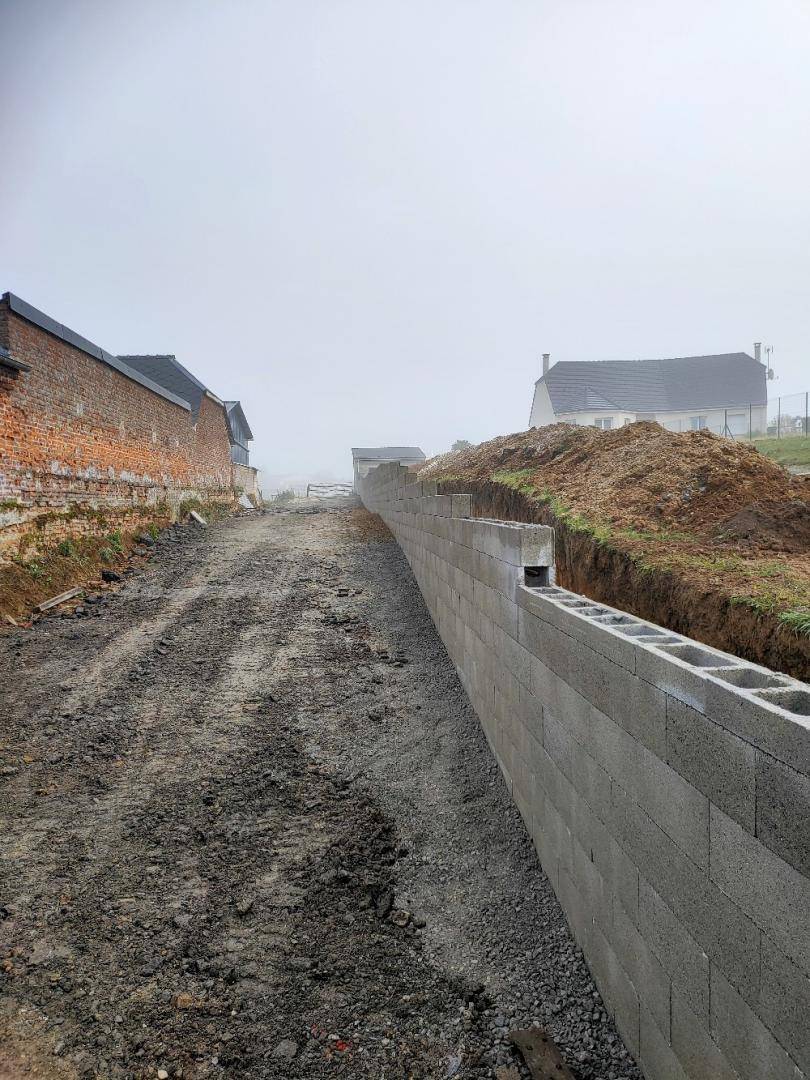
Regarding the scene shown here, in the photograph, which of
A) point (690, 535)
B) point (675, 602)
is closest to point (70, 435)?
point (690, 535)

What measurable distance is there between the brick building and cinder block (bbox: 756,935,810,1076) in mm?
10143

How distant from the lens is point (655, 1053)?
8.21 feet

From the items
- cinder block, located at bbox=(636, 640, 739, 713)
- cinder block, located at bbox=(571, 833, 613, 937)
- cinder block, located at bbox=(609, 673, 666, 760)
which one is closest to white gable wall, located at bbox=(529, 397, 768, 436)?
cinder block, located at bbox=(571, 833, 613, 937)

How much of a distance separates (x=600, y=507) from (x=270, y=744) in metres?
4.05

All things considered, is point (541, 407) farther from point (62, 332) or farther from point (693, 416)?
point (62, 332)

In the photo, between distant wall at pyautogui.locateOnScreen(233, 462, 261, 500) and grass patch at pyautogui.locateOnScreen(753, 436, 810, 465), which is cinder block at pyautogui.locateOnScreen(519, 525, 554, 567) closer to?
grass patch at pyautogui.locateOnScreen(753, 436, 810, 465)

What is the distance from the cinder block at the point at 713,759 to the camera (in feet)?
6.04

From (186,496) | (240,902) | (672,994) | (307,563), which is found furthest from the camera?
(186,496)

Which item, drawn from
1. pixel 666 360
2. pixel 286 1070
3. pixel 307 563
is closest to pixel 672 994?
pixel 286 1070

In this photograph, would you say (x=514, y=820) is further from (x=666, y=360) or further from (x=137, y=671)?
A: (x=666, y=360)

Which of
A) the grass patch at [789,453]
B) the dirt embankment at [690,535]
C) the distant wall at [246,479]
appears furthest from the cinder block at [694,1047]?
the distant wall at [246,479]

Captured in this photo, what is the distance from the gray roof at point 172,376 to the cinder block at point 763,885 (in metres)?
21.6

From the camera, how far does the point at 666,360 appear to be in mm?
44719

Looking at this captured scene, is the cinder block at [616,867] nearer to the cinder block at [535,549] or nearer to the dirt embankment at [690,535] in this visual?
the dirt embankment at [690,535]
